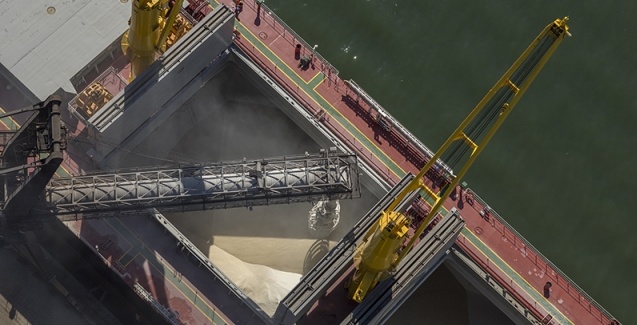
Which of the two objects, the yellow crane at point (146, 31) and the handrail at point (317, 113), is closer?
the yellow crane at point (146, 31)

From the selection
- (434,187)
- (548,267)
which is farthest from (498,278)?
(434,187)

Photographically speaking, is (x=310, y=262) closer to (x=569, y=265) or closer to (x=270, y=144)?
(x=270, y=144)

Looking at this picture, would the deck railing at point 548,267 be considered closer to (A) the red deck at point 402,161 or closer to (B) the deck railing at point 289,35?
(A) the red deck at point 402,161

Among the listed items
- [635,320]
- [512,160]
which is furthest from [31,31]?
[635,320]

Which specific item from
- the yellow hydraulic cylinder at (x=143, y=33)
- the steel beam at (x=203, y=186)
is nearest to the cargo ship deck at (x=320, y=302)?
the steel beam at (x=203, y=186)

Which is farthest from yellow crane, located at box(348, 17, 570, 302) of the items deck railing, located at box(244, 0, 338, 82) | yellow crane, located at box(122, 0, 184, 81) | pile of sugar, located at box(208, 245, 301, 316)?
yellow crane, located at box(122, 0, 184, 81)
